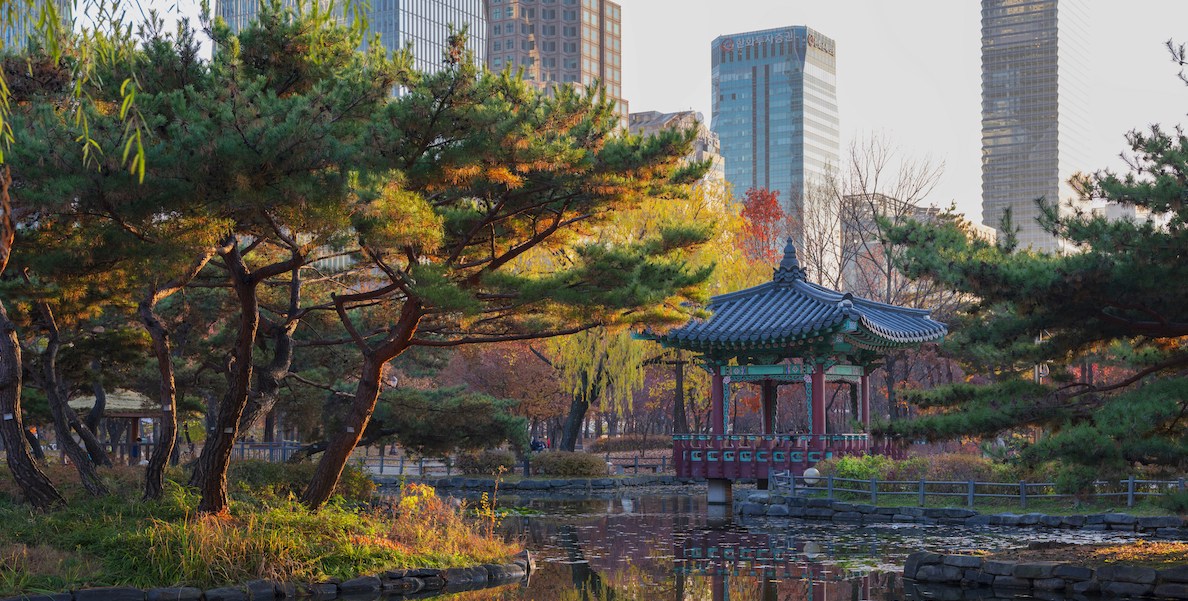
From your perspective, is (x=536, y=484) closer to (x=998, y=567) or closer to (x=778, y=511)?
(x=778, y=511)

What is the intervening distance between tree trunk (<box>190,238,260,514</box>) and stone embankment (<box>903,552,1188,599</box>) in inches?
343

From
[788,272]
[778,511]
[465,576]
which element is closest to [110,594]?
[465,576]

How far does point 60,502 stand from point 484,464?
2324cm

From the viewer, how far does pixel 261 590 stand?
13617 millimetres

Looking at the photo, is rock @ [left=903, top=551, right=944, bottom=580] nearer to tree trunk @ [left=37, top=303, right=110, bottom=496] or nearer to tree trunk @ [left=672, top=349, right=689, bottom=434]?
tree trunk @ [left=37, top=303, right=110, bottom=496]

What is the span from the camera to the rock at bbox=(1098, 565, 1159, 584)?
14.1 m

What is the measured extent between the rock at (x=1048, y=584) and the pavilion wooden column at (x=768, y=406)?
16525mm

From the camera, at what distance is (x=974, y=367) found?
3747 cm

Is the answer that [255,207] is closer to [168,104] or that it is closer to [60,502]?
[168,104]

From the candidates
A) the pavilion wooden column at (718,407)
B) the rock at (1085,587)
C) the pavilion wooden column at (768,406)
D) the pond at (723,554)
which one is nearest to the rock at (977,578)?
the pond at (723,554)

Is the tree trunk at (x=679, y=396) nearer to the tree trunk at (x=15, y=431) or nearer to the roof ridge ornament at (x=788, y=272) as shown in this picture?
the roof ridge ornament at (x=788, y=272)

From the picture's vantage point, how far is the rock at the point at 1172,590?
13.7 m

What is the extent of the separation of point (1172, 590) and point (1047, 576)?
4.78 ft

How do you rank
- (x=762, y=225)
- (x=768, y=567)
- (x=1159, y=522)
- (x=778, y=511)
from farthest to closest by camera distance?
1. (x=762, y=225)
2. (x=778, y=511)
3. (x=1159, y=522)
4. (x=768, y=567)
